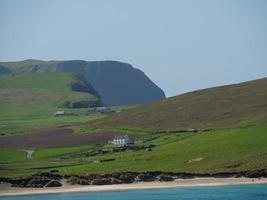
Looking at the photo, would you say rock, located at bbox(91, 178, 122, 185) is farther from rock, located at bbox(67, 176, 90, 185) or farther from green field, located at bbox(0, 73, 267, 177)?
green field, located at bbox(0, 73, 267, 177)

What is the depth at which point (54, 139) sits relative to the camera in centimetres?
15188

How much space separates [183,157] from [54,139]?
174 ft

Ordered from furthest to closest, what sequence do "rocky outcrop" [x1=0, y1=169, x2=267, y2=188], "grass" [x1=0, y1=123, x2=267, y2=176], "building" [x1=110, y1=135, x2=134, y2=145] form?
"building" [x1=110, y1=135, x2=134, y2=145] < "grass" [x1=0, y1=123, x2=267, y2=176] < "rocky outcrop" [x1=0, y1=169, x2=267, y2=188]

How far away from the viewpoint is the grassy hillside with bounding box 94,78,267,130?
148750 millimetres

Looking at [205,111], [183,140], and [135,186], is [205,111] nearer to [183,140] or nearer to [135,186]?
[183,140]

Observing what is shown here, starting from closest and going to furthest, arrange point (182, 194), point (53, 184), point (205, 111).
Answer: point (182, 194) < point (53, 184) < point (205, 111)

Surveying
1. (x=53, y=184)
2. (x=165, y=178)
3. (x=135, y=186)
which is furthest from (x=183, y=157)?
(x=53, y=184)

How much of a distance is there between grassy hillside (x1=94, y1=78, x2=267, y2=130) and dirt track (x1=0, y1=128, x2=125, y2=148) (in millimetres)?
13163

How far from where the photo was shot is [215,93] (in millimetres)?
183750

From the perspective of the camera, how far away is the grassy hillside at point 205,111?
14875 cm

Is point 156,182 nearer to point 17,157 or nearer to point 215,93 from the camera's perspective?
point 17,157

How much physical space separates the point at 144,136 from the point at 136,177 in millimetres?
51096

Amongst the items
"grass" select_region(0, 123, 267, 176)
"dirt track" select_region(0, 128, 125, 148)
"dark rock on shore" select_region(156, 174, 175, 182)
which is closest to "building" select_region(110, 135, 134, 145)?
"dirt track" select_region(0, 128, 125, 148)

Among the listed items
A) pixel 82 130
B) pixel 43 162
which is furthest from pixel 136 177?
pixel 82 130
